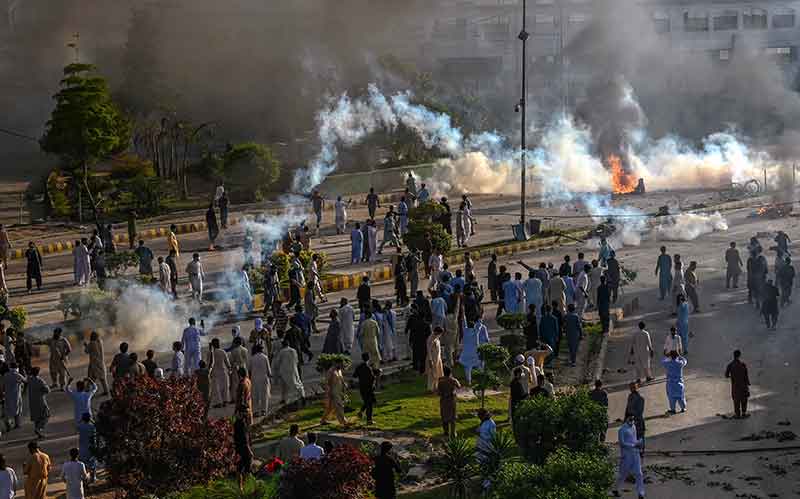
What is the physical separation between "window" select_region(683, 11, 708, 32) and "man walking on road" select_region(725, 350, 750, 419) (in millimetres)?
52845

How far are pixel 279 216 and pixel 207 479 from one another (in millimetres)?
21096

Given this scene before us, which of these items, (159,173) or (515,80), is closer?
(159,173)

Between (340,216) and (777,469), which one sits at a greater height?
(340,216)

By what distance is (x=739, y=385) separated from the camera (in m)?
18.4

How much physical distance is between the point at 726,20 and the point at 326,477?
59.9 m

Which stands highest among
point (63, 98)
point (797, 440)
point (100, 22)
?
point (100, 22)

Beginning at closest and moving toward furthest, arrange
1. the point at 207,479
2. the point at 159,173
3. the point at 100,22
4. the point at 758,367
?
1. the point at 207,479
2. the point at 758,367
3. the point at 159,173
4. the point at 100,22

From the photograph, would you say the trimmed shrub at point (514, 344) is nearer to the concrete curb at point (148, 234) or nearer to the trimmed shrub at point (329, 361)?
the trimmed shrub at point (329, 361)

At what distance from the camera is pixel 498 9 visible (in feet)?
227

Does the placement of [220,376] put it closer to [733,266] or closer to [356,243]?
[356,243]

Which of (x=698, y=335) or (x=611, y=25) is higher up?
(x=611, y=25)

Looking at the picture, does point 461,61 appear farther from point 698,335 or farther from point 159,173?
point 698,335

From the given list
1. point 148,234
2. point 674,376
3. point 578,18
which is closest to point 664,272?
point 674,376

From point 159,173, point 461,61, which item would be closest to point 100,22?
point 159,173
